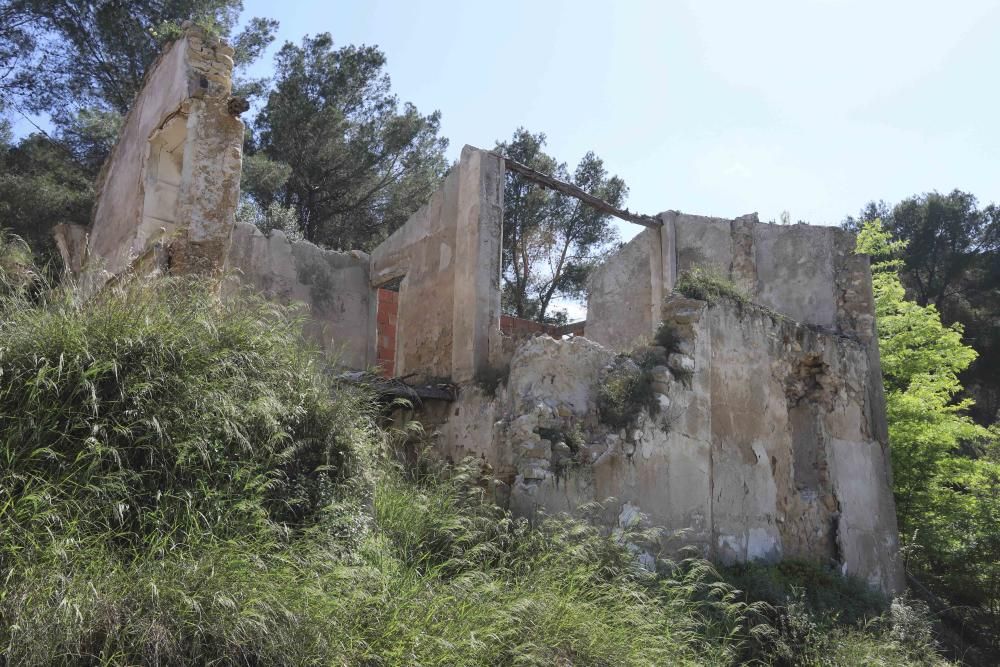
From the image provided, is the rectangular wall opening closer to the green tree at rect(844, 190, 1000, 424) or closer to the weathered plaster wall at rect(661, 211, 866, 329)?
the weathered plaster wall at rect(661, 211, 866, 329)

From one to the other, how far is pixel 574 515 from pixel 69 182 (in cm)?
1460

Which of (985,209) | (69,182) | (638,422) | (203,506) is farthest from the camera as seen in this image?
(985,209)

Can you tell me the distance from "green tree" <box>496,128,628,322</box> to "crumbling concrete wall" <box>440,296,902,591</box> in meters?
12.0

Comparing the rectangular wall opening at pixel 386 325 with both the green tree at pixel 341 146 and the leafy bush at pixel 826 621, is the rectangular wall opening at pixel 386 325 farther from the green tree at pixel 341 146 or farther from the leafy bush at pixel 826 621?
the leafy bush at pixel 826 621

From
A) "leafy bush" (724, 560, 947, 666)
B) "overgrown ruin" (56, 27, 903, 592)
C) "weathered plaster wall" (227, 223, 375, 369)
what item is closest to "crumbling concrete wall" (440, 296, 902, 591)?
"overgrown ruin" (56, 27, 903, 592)

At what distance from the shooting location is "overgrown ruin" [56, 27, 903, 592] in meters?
Answer: 8.23

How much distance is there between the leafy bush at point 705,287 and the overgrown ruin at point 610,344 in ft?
0.27

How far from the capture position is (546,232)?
23141 millimetres

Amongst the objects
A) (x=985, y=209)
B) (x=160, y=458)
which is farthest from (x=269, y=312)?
(x=985, y=209)

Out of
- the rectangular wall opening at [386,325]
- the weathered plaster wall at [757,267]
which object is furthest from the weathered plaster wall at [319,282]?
the weathered plaster wall at [757,267]

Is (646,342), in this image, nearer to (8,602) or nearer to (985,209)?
(8,602)

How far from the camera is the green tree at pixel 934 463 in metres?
11.5

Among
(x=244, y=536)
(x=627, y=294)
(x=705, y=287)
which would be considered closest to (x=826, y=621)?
(x=705, y=287)

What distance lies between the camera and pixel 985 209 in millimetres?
24828
